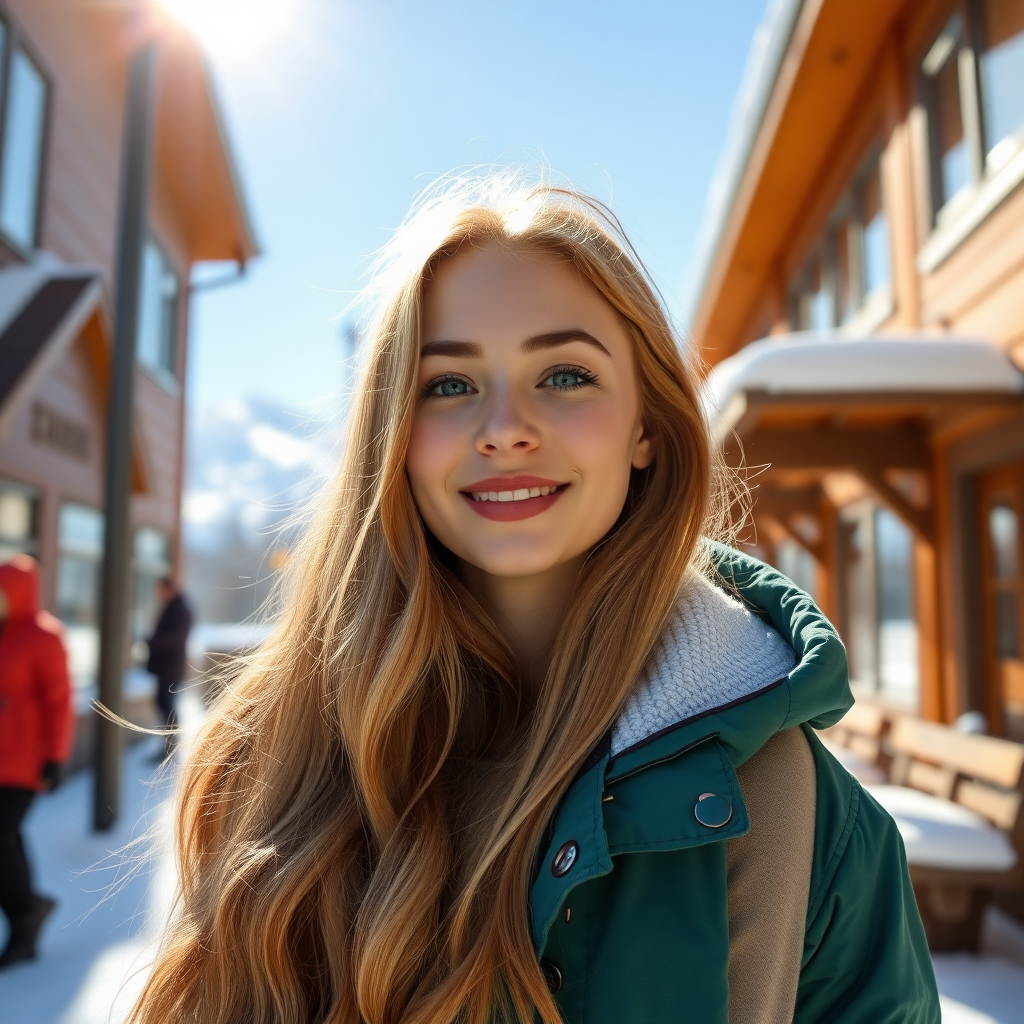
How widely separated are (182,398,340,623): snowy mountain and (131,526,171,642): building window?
932 millimetres

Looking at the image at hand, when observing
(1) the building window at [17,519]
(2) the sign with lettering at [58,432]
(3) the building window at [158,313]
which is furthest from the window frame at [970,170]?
(3) the building window at [158,313]

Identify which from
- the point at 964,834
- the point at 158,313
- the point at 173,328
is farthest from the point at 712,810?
the point at 173,328

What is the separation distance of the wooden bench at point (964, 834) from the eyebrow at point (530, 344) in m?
2.78

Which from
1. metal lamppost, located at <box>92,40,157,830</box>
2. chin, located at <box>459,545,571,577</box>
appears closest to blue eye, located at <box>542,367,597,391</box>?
chin, located at <box>459,545,571,577</box>

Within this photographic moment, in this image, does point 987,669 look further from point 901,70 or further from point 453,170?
point 453,170

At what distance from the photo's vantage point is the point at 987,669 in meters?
5.48

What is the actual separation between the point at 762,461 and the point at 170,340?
30.2 ft

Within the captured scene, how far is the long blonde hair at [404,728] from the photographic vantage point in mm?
1259

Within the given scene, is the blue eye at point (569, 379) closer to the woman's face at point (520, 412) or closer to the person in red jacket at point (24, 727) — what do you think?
the woman's face at point (520, 412)

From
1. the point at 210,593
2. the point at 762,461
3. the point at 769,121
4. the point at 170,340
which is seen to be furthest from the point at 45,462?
the point at 210,593

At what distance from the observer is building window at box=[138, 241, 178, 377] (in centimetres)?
1140

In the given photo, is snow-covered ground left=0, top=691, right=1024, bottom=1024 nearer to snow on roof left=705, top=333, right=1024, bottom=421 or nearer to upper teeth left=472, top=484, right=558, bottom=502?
upper teeth left=472, top=484, right=558, bottom=502

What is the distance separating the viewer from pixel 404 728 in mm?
1508

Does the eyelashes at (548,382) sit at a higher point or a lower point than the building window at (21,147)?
lower
